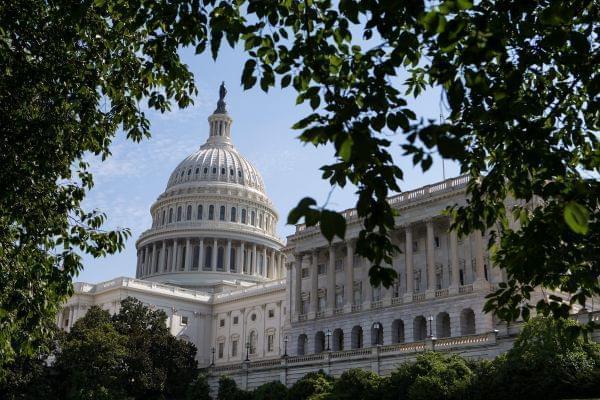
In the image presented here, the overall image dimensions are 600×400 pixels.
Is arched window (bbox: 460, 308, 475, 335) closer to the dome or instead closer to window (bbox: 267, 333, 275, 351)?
window (bbox: 267, 333, 275, 351)

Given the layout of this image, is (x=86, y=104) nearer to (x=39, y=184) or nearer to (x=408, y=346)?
(x=39, y=184)

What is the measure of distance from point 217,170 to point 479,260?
82.1m

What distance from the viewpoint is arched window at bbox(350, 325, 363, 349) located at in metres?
78.0

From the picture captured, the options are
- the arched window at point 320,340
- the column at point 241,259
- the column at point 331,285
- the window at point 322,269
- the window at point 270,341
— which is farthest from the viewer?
the column at point 241,259

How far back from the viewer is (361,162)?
8.14 meters

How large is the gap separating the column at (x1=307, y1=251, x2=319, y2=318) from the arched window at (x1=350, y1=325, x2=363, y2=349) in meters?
6.24

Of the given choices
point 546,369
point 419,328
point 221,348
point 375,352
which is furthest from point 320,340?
point 546,369

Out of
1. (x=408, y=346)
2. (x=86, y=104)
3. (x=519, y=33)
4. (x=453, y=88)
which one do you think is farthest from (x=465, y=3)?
(x=408, y=346)

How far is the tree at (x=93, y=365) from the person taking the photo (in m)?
59.0

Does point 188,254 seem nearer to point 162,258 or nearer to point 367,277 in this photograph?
point 162,258

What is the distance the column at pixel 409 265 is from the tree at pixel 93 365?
2852 centimetres

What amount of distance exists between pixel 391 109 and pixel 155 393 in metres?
59.8

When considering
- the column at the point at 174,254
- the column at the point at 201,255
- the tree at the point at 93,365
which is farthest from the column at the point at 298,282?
the column at the point at 174,254

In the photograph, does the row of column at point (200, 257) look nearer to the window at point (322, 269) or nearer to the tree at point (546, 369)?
the window at point (322, 269)
